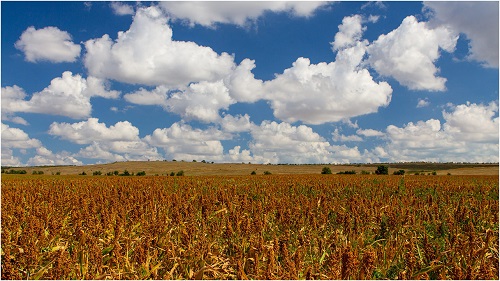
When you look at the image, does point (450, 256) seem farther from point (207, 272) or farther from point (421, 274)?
point (207, 272)

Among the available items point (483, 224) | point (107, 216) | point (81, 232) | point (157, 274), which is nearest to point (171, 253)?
point (157, 274)

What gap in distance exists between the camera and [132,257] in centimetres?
616

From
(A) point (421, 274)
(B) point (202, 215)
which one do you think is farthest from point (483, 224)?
(B) point (202, 215)

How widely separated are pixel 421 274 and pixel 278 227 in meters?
3.22

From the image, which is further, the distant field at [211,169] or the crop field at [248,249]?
the distant field at [211,169]

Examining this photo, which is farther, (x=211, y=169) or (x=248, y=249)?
(x=211, y=169)

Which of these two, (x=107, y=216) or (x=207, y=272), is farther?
(x=107, y=216)

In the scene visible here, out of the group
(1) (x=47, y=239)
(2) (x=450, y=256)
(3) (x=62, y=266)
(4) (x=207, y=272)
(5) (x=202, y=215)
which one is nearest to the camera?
(3) (x=62, y=266)

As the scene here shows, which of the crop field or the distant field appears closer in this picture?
the crop field

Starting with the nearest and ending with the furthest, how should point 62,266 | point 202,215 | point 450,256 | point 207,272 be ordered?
point 62,266, point 207,272, point 450,256, point 202,215

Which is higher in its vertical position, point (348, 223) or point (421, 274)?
point (348, 223)

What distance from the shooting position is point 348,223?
23.2 ft

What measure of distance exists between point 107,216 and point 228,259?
125 inches

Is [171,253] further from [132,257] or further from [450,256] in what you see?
[450,256]
